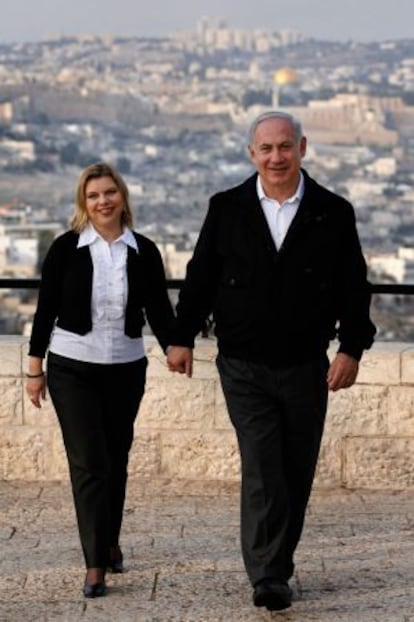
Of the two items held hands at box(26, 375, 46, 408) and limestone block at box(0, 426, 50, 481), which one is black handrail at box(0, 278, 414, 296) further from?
held hands at box(26, 375, 46, 408)

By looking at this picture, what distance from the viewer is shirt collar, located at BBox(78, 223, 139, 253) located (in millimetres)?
4652

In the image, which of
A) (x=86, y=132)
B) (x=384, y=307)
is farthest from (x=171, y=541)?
(x=86, y=132)

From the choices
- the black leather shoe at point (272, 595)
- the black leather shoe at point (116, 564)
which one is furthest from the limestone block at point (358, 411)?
the black leather shoe at point (272, 595)

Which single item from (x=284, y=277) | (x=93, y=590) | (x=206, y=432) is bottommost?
(x=93, y=590)

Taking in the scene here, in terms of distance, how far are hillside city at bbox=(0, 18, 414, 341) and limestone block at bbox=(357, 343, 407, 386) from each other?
62359 millimetres

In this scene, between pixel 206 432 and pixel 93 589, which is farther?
pixel 206 432

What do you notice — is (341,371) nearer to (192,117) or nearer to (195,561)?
(195,561)

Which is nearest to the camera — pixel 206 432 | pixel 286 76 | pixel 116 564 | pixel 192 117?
pixel 116 564

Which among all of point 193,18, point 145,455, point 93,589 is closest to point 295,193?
point 93,589

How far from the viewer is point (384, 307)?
62.3m

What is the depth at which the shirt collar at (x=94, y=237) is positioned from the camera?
4.65 meters

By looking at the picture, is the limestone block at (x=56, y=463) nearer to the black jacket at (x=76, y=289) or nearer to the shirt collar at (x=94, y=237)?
the black jacket at (x=76, y=289)

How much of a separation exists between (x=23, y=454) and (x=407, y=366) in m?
1.68

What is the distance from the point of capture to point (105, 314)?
15.2 feet
